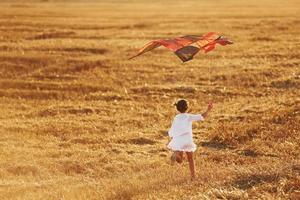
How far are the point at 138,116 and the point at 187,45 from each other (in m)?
10.2

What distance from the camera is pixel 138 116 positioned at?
23500 mm

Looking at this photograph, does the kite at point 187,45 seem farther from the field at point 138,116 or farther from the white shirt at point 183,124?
the field at point 138,116

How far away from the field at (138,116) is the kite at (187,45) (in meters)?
2.57

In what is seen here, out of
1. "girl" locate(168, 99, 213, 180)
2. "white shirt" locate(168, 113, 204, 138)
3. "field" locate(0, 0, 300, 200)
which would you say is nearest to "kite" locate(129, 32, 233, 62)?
"girl" locate(168, 99, 213, 180)

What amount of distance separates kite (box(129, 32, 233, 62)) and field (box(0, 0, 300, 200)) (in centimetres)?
257

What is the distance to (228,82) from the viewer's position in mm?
28484

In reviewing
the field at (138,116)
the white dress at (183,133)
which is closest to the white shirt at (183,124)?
the white dress at (183,133)

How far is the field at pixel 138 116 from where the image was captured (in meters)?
12.6

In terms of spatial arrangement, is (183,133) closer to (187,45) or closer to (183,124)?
(183,124)

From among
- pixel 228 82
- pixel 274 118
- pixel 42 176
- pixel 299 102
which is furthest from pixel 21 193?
pixel 228 82

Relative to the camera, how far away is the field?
1260 cm

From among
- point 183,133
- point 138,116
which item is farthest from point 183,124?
point 138,116

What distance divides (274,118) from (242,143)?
274 centimetres

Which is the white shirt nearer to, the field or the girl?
the girl
